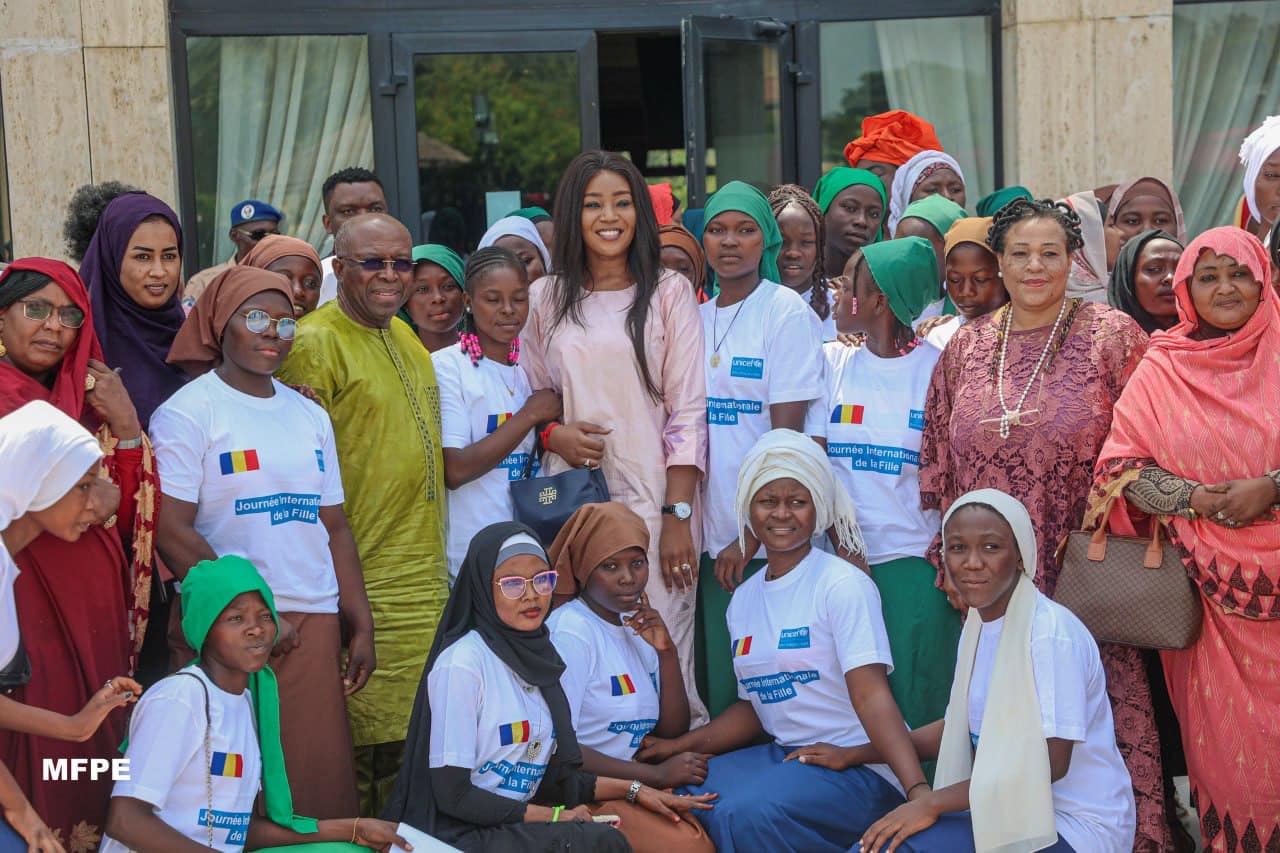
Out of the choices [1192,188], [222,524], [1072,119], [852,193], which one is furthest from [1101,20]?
[222,524]

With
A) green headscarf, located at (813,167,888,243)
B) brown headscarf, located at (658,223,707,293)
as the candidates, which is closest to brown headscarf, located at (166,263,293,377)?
brown headscarf, located at (658,223,707,293)

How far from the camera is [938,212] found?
627 centimetres

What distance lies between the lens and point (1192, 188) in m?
8.81

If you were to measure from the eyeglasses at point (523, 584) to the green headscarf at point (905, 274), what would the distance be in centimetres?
158

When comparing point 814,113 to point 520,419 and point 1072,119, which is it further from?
point 520,419

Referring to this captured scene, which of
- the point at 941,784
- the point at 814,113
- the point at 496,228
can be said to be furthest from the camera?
the point at 814,113

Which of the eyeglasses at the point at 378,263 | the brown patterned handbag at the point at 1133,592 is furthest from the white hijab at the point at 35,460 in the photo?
the brown patterned handbag at the point at 1133,592

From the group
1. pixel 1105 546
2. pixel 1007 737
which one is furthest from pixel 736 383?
pixel 1007 737

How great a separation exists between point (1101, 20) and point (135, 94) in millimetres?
5330

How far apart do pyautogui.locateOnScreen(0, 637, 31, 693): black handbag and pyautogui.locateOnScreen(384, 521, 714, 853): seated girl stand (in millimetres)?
1083

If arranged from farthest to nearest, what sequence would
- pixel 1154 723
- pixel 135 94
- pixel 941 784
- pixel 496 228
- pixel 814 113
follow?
pixel 814 113 < pixel 135 94 < pixel 496 228 < pixel 1154 723 < pixel 941 784

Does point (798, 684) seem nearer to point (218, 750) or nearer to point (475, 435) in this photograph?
point (475, 435)

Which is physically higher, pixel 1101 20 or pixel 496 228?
pixel 1101 20

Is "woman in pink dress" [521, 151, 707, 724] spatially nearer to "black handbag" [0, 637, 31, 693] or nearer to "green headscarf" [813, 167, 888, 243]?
"black handbag" [0, 637, 31, 693]
